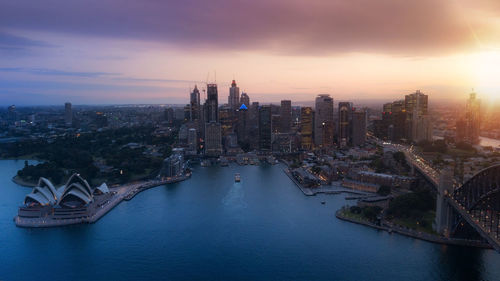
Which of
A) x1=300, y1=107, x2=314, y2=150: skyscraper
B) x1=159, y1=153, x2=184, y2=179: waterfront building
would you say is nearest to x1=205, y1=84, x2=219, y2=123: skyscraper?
x1=300, y1=107, x2=314, y2=150: skyscraper

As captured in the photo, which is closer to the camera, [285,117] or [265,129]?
[265,129]

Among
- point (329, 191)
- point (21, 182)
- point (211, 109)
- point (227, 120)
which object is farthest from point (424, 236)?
point (227, 120)

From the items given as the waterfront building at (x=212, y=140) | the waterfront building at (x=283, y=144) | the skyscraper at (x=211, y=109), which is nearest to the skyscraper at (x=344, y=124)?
the waterfront building at (x=283, y=144)

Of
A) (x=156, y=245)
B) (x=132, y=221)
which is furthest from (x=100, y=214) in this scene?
(x=156, y=245)

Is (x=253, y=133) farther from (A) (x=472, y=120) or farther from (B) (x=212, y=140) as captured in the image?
(A) (x=472, y=120)

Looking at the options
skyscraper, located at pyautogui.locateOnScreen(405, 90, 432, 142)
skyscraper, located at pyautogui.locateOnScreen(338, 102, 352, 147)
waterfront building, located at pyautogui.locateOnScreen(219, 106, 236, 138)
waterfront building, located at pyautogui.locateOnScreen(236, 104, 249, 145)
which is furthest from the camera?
waterfront building, located at pyautogui.locateOnScreen(219, 106, 236, 138)

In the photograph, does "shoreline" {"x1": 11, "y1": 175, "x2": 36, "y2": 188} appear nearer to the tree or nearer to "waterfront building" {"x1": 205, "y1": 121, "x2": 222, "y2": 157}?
"waterfront building" {"x1": 205, "y1": 121, "x2": 222, "y2": 157}

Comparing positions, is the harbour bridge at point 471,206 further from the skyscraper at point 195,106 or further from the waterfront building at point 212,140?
the skyscraper at point 195,106
